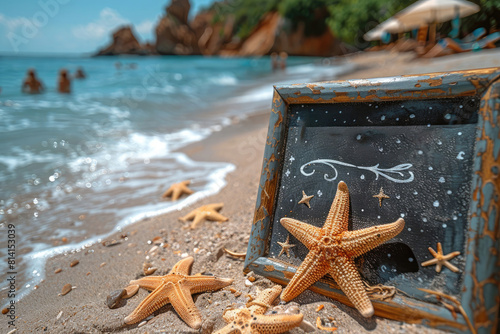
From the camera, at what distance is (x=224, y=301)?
209 centimetres

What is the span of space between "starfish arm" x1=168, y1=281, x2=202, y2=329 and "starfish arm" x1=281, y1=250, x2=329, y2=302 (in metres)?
0.60

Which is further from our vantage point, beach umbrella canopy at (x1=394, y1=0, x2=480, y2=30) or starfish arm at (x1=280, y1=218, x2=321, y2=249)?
beach umbrella canopy at (x1=394, y1=0, x2=480, y2=30)

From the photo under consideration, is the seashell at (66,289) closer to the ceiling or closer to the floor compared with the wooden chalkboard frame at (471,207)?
closer to the floor

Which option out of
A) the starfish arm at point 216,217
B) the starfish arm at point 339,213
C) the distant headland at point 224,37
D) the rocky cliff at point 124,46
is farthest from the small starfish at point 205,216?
the rocky cliff at point 124,46

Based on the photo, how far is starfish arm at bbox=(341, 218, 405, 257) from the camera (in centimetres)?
160

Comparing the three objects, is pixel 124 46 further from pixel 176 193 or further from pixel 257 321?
pixel 257 321

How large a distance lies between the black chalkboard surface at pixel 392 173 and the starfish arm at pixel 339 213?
6cm

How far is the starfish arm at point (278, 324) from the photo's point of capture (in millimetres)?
1641

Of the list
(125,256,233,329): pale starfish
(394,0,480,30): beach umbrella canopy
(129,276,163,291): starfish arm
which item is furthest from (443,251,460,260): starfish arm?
(394,0,480,30): beach umbrella canopy

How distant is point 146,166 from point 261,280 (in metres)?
4.66

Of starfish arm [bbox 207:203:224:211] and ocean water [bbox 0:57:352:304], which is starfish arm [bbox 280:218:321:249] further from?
ocean water [bbox 0:57:352:304]

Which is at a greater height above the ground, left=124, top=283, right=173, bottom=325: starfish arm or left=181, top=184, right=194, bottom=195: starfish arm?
left=181, top=184, right=194, bottom=195: starfish arm

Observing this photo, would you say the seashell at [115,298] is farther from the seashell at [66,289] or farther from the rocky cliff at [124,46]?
the rocky cliff at [124,46]

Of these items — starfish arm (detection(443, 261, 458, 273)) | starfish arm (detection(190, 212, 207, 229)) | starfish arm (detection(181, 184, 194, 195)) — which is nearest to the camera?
starfish arm (detection(443, 261, 458, 273))
